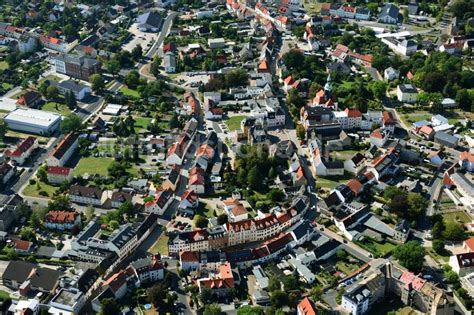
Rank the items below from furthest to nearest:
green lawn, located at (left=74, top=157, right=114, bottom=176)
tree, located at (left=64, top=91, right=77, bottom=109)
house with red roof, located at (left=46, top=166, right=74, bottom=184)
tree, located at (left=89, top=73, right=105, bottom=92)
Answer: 1. tree, located at (left=89, top=73, right=105, bottom=92)
2. tree, located at (left=64, top=91, right=77, bottom=109)
3. green lawn, located at (left=74, top=157, right=114, bottom=176)
4. house with red roof, located at (left=46, top=166, right=74, bottom=184)

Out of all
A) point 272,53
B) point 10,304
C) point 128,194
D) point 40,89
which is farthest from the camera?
point 272,53

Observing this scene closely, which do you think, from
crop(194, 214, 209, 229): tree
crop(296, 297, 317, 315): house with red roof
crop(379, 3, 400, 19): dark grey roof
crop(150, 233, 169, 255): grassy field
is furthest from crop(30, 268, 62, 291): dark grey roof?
crop(379, 3, 400, 19): dark grey roof

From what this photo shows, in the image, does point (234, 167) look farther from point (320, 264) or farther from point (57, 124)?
point (57, 124)

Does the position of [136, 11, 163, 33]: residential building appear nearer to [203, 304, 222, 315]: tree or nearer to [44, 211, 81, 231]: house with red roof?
[44, 211, 81, 231]: house with red roof

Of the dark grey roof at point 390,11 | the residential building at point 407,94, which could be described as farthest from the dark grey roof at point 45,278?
the dark grey roof at point 390,11

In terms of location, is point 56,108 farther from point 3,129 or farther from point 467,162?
point 467,162

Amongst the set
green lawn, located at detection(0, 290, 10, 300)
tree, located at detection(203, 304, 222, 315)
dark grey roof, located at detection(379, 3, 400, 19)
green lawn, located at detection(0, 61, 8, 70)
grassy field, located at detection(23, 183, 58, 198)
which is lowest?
green lawn, located at detection(0, 61, 8, 70)

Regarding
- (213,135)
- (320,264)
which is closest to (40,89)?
(213,135)
